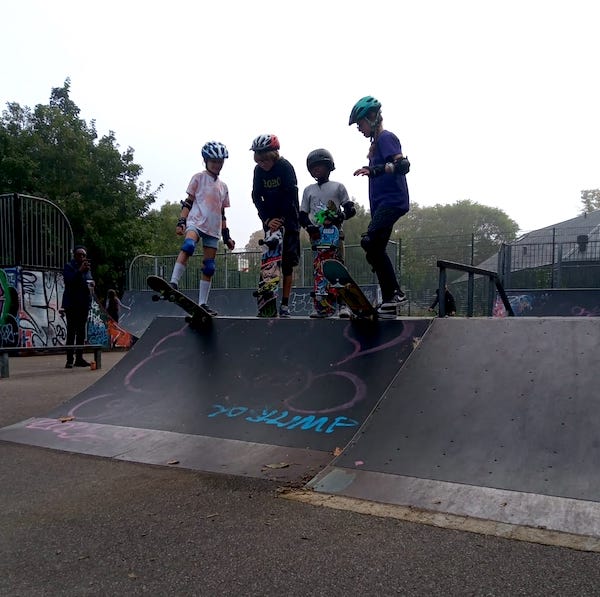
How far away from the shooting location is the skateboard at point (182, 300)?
185 inches

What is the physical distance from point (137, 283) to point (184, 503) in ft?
57.1

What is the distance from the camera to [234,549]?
223 cm

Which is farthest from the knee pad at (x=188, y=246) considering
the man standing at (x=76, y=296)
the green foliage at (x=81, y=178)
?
the green foliage at (x=81, y=178)

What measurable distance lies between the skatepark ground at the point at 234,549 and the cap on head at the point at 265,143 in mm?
3636

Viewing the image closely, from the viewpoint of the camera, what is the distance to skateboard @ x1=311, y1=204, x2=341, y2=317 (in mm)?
5723

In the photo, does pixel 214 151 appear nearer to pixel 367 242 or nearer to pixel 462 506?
pixel 367 242

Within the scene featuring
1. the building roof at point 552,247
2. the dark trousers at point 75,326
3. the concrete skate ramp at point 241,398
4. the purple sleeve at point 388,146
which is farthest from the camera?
the building roof at point 552,247

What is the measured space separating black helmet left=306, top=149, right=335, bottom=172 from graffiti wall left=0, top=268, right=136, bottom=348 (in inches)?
372

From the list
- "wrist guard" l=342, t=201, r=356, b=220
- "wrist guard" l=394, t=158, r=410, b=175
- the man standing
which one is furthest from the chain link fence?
"wrist guard" l=394, t=158, r=410, b=175

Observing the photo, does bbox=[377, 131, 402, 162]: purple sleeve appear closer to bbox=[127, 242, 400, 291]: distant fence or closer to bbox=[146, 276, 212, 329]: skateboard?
bbox=[146, 276, 212, 329]: skateboard

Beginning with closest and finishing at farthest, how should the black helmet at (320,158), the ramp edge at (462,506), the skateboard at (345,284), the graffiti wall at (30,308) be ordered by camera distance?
the ramp edge at (462,506) → the skateboard at (345,284) → the black helmet at (320,158) → the graffiti wall at (30,308)

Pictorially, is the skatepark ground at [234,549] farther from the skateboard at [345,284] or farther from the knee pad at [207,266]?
the knee pad at [207,266]

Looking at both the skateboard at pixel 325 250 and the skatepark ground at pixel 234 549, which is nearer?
the skatepark ground at pixel 234 549

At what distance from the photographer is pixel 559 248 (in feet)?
49.6
